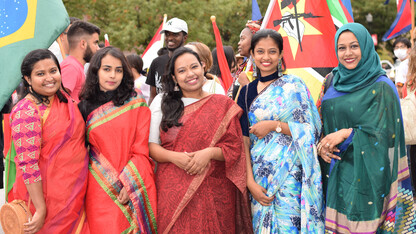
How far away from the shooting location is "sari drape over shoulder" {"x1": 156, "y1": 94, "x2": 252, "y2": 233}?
124 inches

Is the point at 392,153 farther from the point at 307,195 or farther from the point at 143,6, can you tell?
the point at 143,6

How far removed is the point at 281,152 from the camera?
3.27 metres

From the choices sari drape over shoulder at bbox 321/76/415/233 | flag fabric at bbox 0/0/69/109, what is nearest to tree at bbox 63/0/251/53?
flag fabric at bbox 0/0/69/109

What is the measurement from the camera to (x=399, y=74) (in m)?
6.66

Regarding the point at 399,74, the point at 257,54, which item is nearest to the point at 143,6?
the point at 399,74

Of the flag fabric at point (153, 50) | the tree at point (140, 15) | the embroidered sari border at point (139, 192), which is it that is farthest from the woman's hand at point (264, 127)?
the tree at point (140, 15)

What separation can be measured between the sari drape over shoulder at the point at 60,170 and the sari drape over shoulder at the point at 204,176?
1.81 feet

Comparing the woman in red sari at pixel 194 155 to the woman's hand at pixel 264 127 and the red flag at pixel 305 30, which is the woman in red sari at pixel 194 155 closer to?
the woman's hand at pixel 264 127

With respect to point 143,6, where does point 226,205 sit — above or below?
below

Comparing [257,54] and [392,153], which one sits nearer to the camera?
[392,153]

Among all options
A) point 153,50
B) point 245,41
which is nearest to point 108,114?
point 245,41

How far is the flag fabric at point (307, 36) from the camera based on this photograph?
4.39 m

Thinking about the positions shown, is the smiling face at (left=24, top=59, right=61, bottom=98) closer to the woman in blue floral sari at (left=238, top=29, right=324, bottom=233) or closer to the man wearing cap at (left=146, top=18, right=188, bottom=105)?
the woman in blue floral sari at (left=238, top=29, right=324, bottom=233)

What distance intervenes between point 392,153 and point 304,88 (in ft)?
2.38
